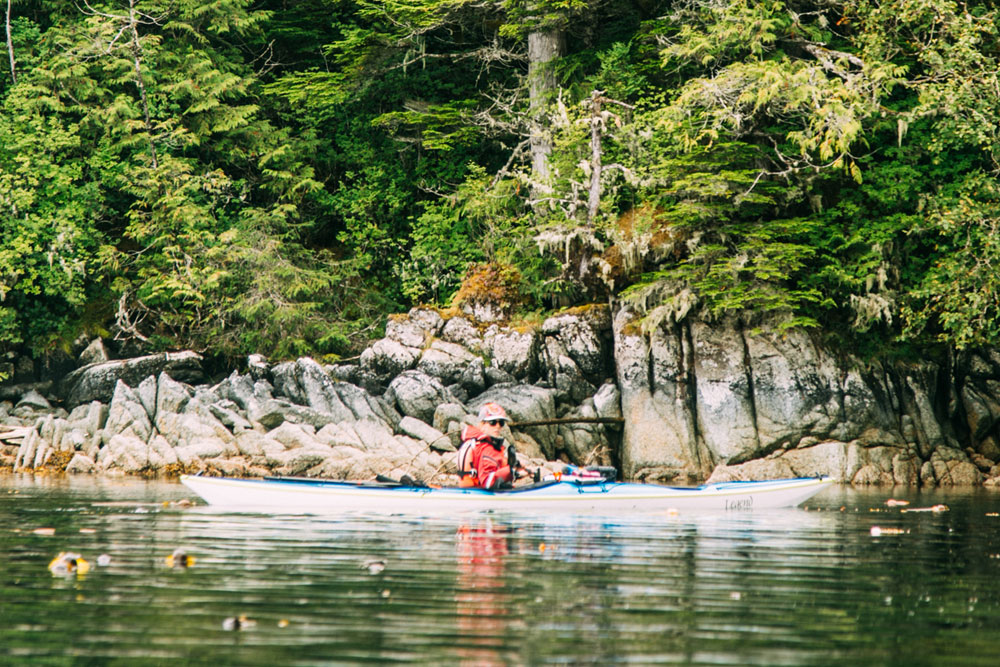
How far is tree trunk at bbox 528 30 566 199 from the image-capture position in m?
24.2

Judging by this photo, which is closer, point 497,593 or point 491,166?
point 497,593

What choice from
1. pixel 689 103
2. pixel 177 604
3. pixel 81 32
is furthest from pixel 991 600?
pixel 81 32

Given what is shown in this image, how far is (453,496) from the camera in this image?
13.3 m

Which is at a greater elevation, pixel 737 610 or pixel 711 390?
pixel 711 390

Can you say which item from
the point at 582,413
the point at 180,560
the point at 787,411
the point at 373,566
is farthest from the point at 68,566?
the point at 787,411

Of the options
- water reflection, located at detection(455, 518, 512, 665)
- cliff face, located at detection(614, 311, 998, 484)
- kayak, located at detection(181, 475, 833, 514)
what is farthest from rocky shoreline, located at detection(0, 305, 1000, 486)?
water reflection, located at detection(455, 518, 512, 665)

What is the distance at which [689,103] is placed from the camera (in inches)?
790

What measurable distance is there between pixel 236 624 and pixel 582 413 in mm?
15101

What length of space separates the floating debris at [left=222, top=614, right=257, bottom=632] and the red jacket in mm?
7807

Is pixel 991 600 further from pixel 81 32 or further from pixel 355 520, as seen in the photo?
pixel 81 32

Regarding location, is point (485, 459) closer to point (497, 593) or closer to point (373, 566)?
point (373, 566)

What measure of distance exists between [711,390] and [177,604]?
14.9 meters

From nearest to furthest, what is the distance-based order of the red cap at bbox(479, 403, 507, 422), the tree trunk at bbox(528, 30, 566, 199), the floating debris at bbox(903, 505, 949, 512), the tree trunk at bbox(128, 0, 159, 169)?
the red cap at bbox(479, 403, 507, 422), the floating debris at bbox(903, 505, 949, 512), the tree trunk at bbox(528, 30, 566, 199), the tree trunk at bbox(128, 0, 159, 169)

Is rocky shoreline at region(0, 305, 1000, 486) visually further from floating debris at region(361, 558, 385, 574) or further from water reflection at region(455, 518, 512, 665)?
floating debris at region(361, 558, 385, 574)
